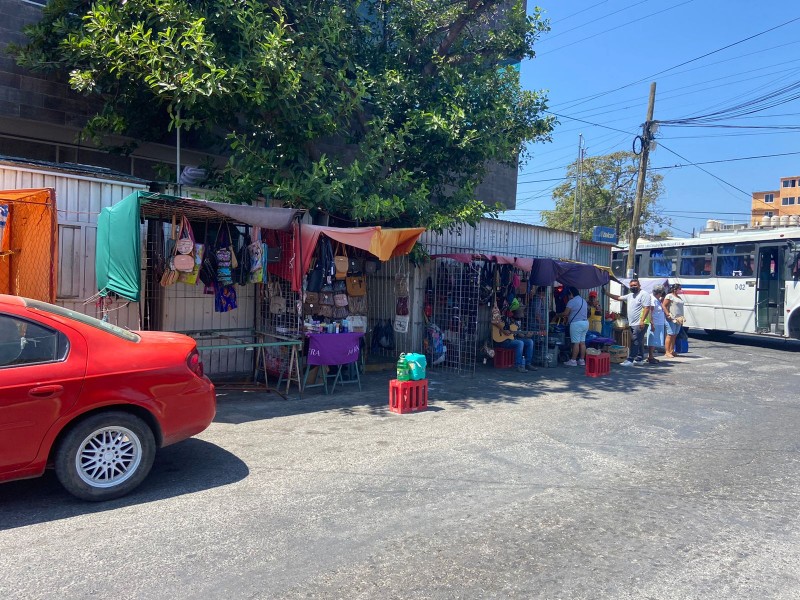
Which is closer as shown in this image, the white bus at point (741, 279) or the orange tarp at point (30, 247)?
the orange tarp at point (30, 247)

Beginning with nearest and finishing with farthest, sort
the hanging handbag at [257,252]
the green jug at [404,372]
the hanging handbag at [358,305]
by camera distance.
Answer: the green jug at [404,372] → the hanging handbag at [257,252] → the hanging handbag at [358,305]

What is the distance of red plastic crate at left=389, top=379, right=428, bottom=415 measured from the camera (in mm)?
8125

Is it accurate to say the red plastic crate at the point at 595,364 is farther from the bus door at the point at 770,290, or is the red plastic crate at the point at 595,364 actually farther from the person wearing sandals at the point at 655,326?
the bus door at the point at 770,290

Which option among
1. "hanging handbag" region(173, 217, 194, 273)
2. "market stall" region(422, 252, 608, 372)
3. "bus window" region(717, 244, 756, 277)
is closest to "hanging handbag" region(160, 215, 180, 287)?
"hanging handbag" region(173, 217, 194, 273)

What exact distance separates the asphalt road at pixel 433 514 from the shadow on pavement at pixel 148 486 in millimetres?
22

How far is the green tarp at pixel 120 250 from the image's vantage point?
282 inches

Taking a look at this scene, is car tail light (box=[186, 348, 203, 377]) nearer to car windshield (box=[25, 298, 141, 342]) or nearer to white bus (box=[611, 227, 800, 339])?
car windshield (box=[25, 298, 141, 342])

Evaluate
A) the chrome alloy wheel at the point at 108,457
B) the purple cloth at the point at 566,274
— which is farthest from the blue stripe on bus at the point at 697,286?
the chrome alloy wheel at the point at 108,457

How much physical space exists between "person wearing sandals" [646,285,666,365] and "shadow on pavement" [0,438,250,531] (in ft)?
34.6

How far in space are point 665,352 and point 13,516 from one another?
14492mm

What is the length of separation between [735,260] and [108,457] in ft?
56.9

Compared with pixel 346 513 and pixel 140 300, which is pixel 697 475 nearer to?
pixel 346 513

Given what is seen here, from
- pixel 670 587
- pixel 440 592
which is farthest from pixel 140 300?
pixel 670 587

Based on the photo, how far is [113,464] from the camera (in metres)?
4.81
